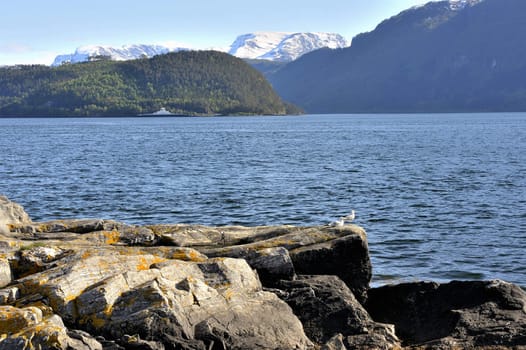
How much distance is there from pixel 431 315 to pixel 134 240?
810 cm

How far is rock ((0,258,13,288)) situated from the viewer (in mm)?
13586

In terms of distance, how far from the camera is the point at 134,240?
17.9m

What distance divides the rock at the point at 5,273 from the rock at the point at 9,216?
16.7 feet

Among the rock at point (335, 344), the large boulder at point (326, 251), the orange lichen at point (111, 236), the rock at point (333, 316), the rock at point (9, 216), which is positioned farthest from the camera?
the rock at point (9, 216)

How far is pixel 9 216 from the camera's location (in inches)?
813

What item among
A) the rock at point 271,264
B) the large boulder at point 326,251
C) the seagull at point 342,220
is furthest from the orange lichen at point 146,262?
the seagull at point 342,220

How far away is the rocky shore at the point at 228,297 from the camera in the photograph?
12.3 m

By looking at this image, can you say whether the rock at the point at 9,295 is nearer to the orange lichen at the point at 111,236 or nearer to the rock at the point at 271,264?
the orange lichen at the point at 111,236

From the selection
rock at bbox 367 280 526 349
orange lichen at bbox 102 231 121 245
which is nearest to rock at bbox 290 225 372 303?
rock at bbox 367 280 526 349

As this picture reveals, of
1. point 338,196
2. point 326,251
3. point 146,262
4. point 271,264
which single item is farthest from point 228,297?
point 338,196

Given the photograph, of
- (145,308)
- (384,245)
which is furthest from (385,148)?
(145,308)

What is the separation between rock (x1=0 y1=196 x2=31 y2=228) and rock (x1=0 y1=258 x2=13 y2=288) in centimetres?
509

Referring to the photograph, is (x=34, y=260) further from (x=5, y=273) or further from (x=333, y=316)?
(x=333, y=316)

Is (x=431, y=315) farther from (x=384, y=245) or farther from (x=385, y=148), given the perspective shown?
(x=385, y=148)
